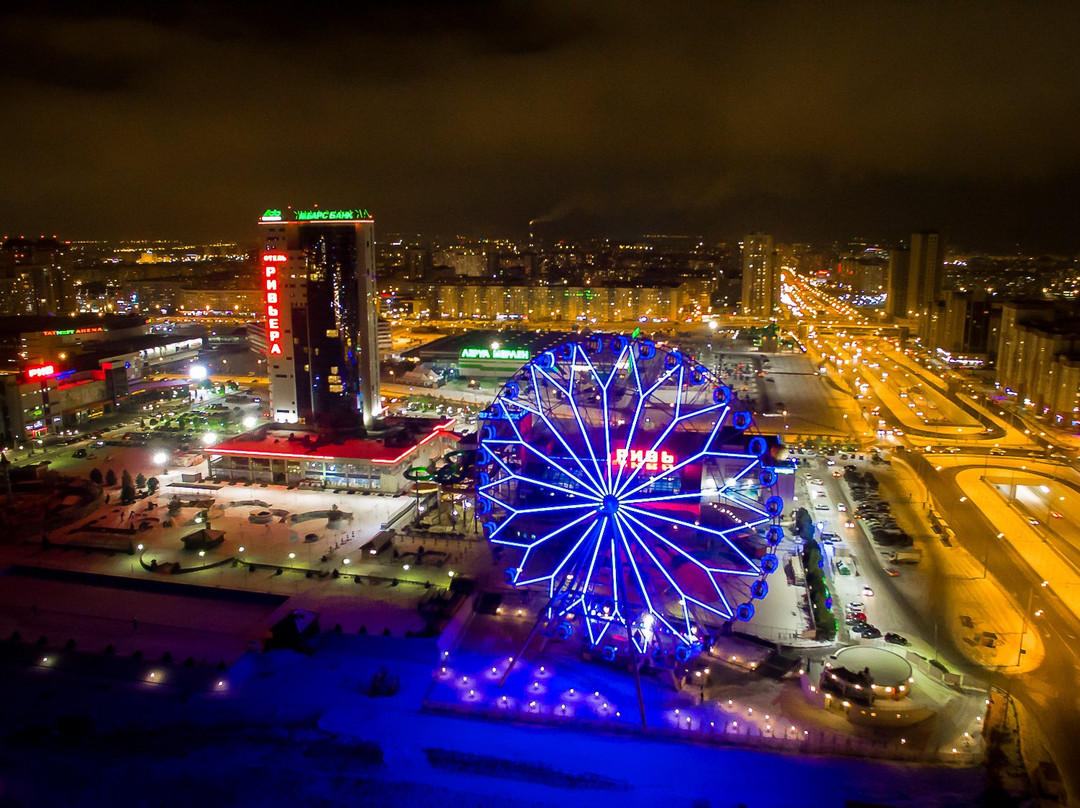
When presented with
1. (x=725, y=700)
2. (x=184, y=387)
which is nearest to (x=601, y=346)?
(x=725, y=700)

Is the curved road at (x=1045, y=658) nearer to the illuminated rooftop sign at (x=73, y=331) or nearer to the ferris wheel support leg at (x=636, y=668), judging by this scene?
the ferris wheel support leg at (x=636, y=668)

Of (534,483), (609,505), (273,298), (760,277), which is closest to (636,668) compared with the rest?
(609,505)

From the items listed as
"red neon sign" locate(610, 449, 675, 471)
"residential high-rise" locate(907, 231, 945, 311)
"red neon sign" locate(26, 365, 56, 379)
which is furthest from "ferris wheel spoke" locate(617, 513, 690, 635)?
"residential high-rise" locate(907, 231, 945, 311)

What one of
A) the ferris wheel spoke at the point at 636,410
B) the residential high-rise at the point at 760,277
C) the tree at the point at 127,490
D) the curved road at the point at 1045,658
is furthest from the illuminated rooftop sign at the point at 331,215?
the residential high-rise at the point at 760,277

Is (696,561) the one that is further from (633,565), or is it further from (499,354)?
(499,354)

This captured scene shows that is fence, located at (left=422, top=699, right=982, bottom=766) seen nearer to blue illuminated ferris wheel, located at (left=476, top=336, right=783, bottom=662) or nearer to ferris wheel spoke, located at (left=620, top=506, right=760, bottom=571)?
blue illuminated ferris wheel, located at (left=476, top=336, right=783, bottom=662)

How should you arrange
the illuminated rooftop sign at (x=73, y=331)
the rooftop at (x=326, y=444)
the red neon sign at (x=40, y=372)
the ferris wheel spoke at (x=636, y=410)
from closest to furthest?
1. the ferris wheel spoke at (x=636, y=410)
2. the rooftop at (x=326, y=444)
3. the red neon sign at (x=40, y=372)
4. the illuminated rooftop sign at (x=73, y=331)
